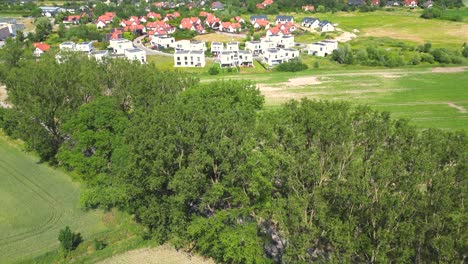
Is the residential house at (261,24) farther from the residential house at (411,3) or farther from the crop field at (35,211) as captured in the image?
the crop field at (35,211)

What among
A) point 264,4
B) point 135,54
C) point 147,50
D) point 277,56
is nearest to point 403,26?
point 264,4

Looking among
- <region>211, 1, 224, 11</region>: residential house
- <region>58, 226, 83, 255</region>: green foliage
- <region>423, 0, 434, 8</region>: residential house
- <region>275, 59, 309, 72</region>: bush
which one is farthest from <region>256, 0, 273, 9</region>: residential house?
<region>58, 226, 83, 255</region>: green foliage

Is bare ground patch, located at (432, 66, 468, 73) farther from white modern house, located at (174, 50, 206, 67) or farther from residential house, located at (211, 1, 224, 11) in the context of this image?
residential house, located at (211, 1, 224, 11)

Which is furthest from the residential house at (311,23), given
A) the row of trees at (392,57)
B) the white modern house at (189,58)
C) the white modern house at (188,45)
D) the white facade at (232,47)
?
the white modern house at (189,58)

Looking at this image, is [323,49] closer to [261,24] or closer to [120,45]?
[261,24]

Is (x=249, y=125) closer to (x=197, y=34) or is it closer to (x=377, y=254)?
(x=377, y=254)
